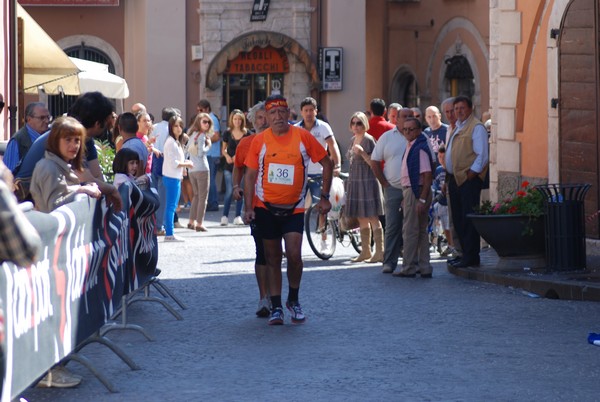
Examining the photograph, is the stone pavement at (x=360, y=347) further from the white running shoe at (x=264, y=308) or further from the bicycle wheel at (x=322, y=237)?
the bicycle wheel at (x=322, y=237)

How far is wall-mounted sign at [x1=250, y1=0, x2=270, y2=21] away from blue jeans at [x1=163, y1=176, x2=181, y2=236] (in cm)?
1507

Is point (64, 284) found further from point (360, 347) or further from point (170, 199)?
point (170, 199)

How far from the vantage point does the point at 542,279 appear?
1426cm

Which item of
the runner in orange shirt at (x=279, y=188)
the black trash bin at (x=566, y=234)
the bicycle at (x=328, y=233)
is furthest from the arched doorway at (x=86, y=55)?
the runner in orange shirt at (x=279, y=188)

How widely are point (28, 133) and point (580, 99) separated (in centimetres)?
737

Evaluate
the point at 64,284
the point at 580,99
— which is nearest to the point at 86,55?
the point at 580,99

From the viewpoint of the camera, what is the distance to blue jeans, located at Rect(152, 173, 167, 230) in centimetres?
2083

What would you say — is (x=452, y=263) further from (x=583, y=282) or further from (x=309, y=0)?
(x=309, y=0)

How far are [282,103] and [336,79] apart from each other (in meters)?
24.2

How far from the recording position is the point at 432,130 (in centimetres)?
1966

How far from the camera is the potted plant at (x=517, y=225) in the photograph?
1527cm

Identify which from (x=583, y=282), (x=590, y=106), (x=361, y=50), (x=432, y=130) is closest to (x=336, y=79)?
(x=361, y=50)

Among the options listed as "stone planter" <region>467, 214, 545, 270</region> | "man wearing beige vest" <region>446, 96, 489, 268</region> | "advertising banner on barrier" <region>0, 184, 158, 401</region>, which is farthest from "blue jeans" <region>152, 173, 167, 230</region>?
"advertising banner on barrier" <region>0, 184, 158, 401</region>

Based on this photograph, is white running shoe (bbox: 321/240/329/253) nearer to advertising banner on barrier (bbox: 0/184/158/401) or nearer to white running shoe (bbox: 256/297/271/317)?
white running shoe (bbox: 256/297/271/317)
